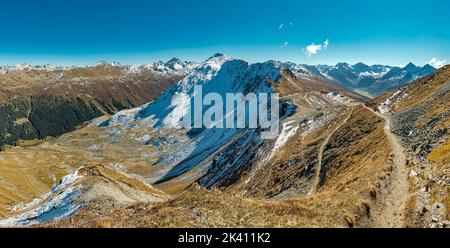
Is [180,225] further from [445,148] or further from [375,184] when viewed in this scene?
[445,148]

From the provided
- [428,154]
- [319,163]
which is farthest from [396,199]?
[319,163]

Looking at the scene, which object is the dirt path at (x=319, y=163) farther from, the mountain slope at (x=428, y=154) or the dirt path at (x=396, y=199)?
the dirt path at (x=396, y=199)

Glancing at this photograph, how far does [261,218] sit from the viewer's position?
1175 inches

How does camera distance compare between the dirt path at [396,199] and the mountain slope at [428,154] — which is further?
the dirt path at [396,199]

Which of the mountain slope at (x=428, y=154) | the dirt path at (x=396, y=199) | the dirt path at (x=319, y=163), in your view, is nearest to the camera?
the mountain slope at (x=428, y=154)

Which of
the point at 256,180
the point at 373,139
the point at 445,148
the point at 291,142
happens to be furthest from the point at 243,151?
the point at 445,148

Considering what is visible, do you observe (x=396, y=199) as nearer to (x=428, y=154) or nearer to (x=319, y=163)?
(x=428, y=154)

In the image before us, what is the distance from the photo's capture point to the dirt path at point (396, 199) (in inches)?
1455

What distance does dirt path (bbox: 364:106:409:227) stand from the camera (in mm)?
36969

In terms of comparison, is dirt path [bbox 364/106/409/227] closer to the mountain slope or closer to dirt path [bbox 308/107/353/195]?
the mountain slope

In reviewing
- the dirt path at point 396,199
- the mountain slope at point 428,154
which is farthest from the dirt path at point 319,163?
the dirt path at point 396,199

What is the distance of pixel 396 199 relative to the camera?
4159cm

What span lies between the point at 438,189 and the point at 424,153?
51.7 ft

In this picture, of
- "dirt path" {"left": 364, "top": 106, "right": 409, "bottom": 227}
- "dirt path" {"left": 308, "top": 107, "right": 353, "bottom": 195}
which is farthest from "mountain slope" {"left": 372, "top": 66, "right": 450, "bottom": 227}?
"dirt path" {"left": 308, "top": 107, "right": 353, "bottom": 195}
